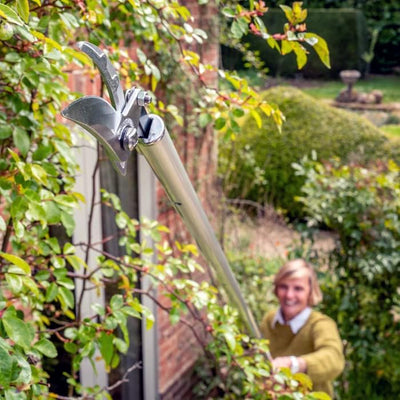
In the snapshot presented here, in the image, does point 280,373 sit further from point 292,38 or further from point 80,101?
point 80,101

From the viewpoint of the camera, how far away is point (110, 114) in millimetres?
934

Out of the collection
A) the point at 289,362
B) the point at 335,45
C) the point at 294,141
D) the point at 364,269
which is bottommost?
the point at 289,362

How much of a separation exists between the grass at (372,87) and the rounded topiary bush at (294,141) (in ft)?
14.2

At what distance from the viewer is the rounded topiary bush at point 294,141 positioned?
30.2 ft

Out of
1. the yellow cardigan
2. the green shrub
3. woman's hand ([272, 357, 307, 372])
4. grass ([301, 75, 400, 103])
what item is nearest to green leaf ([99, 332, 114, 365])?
woman's hand ([272, 357, 307, 372])

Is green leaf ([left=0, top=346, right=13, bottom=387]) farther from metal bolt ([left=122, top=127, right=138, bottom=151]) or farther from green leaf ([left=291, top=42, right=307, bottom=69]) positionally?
green leaf ([left=291, top=42, right=307, bottom=69])

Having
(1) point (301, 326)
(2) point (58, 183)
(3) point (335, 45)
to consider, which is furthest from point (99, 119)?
(3) point (335, 45)

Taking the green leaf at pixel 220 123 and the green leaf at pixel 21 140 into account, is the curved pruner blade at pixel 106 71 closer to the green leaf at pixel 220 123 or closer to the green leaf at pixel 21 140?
the green leaf at pixel 21 140

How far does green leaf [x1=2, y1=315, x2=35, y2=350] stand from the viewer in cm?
111

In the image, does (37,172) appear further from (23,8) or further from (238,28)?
(238,28)

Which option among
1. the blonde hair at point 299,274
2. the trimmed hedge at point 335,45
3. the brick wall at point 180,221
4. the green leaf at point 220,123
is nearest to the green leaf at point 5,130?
the green leaf at point 220,123

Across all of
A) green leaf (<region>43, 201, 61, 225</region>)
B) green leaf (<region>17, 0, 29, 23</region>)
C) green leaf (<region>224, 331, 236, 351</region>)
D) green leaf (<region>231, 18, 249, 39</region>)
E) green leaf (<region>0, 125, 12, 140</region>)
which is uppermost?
green leaf (<region>231, 18, 249, 39</region>)

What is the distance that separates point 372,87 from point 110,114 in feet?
47.8

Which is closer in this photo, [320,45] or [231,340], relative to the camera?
[320,45]
